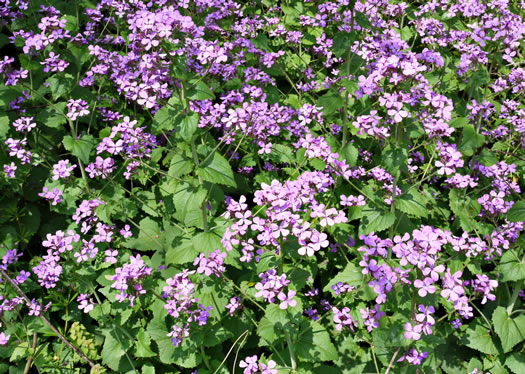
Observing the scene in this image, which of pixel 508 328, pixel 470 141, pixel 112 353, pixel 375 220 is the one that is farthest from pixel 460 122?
pixel 112 353

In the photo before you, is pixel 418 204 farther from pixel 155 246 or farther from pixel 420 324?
pixel 155 246

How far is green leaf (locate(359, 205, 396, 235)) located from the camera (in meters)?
3.87

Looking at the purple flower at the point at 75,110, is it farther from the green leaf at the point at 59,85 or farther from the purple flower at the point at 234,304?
the purple flower at the point at 234,304

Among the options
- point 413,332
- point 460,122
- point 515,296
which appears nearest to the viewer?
point 413,332

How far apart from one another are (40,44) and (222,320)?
3370 millimetres

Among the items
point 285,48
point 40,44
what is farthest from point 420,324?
point 285,48

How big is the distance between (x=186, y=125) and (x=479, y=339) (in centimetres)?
361

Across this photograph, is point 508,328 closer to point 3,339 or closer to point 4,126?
point 3,339

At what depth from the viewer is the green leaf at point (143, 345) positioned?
13.1 feet

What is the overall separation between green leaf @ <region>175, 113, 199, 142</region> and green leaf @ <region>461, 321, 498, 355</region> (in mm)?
3391

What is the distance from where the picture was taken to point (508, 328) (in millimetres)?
4152

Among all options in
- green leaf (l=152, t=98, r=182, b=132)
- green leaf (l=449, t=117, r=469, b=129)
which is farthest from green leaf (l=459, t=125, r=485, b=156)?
green leaf (l=152, t=98, r=182, b=132)

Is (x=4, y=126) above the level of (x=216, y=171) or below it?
below

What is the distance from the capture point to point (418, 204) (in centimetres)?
393
